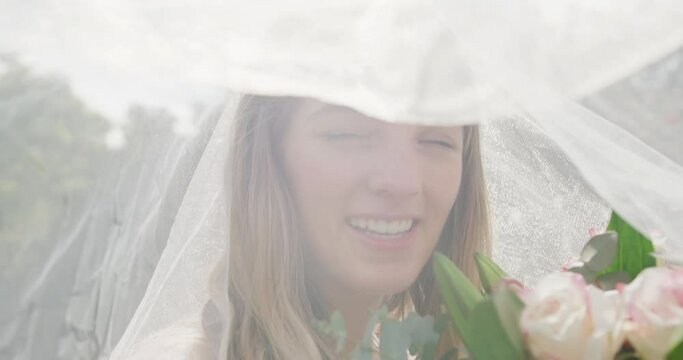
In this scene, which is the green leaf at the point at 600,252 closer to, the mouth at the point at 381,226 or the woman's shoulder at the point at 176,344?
the mouth at the point at 381,226

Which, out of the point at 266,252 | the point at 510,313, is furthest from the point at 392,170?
the point at 510,313

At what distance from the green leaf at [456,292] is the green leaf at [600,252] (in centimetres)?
15

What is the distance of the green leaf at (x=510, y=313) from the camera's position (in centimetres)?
69

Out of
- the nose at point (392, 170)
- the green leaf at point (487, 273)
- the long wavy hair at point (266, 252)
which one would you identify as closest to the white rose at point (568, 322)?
the green leaf at point (487, 273)

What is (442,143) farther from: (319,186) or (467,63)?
(467,63)

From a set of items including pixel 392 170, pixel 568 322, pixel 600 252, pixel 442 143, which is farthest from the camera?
pixel 442 143

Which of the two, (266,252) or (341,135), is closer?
(341,135)

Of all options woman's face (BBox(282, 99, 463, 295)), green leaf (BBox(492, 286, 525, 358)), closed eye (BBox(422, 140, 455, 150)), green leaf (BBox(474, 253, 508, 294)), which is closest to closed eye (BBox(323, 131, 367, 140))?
woman's face (BBox(282, 99, 463, 295))

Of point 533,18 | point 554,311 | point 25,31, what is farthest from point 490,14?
point 25,31

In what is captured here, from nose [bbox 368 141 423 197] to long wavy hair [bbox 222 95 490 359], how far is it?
0.17 m

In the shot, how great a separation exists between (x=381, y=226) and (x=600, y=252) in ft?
1.09

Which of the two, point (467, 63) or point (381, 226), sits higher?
point (467, 63)

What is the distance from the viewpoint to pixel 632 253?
877 millimetres

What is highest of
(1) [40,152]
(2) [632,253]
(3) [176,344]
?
(1) [40,152]
